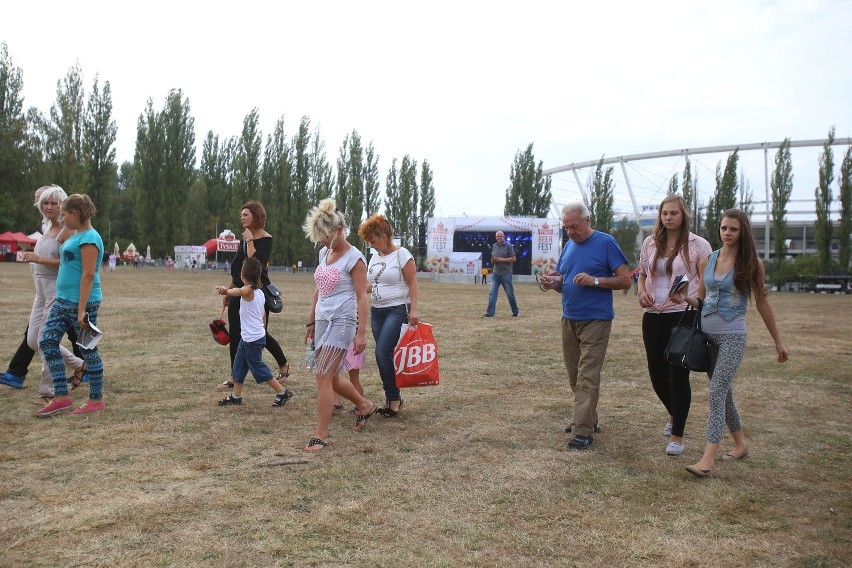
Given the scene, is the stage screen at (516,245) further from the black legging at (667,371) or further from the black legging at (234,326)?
the black legging at (667,371)

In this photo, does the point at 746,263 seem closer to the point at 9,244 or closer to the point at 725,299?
the point at 725,299

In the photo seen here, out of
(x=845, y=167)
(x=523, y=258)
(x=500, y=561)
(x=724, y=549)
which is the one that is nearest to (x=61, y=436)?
(x=500, y=561)

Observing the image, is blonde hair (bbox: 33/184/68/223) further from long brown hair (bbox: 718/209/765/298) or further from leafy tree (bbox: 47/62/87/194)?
leafy tree (bbox: 47/62/87/194)

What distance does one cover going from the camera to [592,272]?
4.96 metres

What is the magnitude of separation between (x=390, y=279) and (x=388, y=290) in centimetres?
10

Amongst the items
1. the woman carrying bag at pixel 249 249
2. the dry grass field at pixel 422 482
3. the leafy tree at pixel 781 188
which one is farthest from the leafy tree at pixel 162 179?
the woman carrying bag at pixel 249 249

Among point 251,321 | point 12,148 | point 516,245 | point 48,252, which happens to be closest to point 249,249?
point 251,321

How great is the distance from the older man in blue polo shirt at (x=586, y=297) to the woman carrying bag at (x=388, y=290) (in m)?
1.01

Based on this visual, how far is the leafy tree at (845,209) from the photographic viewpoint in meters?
45.7

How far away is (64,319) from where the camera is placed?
5398 mm

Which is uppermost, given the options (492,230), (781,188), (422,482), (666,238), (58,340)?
(781,188)

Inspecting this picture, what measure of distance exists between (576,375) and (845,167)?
48962 mm

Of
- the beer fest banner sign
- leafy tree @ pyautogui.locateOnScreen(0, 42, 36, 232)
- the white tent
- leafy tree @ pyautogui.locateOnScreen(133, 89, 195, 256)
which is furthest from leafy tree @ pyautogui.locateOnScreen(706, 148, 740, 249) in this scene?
leafy tree @ pyautogui.locateOnScreen(0, 42, 36, 232)

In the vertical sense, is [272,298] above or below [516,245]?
below
